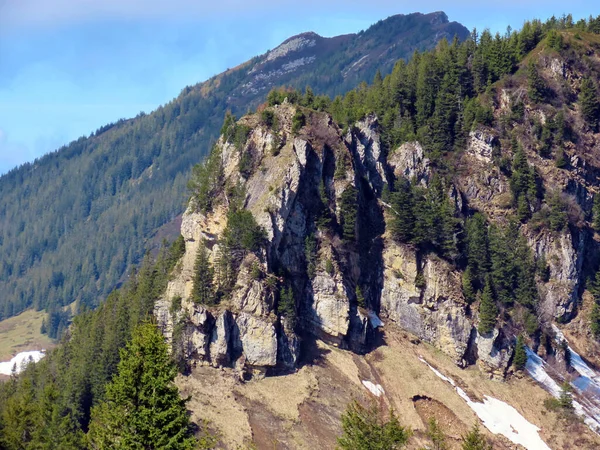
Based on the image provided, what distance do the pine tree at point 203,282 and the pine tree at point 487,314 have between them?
3540cm

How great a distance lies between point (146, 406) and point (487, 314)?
2511 inches

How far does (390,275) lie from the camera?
325 feet

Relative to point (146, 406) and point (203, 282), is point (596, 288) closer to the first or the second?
point (203, 282)

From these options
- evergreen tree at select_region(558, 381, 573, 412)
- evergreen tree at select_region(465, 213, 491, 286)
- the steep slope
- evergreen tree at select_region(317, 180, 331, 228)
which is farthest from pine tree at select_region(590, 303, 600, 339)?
evergreen tree at select_region(317, 180, 331, 228)

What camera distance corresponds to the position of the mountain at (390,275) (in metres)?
82.1

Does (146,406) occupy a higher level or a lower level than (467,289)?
higher

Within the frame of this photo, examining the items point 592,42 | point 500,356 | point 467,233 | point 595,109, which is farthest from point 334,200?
point 592,42

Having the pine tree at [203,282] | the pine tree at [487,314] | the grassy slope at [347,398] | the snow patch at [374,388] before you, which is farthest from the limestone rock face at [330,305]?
the pine tree at [487,314]

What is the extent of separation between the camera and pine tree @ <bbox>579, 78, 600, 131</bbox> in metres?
118

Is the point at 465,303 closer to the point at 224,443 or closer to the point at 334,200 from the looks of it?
the point at 334,200

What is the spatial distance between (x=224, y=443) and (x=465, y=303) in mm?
39785

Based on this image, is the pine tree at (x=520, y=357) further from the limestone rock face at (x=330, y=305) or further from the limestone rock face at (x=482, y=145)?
the limestone rock face at (x=482, y=145)

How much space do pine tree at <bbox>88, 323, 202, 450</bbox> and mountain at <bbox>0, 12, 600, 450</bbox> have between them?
2625 cm

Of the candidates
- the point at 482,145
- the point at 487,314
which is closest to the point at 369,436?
the point at 487,314
